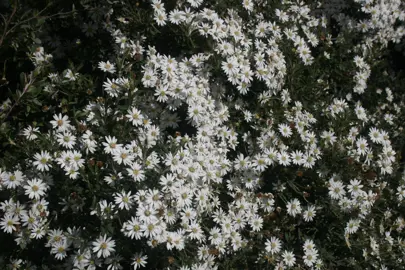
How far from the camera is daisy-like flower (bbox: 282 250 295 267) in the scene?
11.8 ft

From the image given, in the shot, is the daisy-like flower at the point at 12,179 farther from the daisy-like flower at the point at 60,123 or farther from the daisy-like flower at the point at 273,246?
the daisy-like flower at the point at 273,246

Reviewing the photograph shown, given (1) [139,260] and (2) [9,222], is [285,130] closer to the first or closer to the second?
(1) [139,260]

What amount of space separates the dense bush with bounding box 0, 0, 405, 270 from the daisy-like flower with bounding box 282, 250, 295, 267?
0.04 ft

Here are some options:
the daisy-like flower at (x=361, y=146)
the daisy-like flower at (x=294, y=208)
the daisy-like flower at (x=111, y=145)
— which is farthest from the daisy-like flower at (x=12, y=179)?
the daisy-like flower at (x=361, y=146)

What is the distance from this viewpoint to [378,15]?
16.0 ft

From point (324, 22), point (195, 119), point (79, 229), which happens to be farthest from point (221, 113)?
point (324, 22)

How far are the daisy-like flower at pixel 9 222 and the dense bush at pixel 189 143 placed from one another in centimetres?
2

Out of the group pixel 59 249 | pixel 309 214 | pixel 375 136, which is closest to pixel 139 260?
pixel 59 249

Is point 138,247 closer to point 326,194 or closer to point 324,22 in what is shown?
point 326,194

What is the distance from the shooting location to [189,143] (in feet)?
11.3

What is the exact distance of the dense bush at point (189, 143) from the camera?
301cm

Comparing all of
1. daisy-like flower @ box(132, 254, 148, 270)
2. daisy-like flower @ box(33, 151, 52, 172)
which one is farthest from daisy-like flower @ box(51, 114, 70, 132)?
daisy-like flower @ box(132, 254, 148, 270)

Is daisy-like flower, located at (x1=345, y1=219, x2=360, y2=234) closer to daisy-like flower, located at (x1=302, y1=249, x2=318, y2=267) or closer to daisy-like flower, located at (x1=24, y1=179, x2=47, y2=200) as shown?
daisy-like flower, located at (x1=302, y1=249, x2=318, y2=267)

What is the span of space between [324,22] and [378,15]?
0.70 metres
